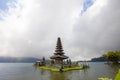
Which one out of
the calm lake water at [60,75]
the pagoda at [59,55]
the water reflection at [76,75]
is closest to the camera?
the water reflection at [76,75]

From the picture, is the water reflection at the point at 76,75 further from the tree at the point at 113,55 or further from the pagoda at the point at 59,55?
the tree at the point at 113,55

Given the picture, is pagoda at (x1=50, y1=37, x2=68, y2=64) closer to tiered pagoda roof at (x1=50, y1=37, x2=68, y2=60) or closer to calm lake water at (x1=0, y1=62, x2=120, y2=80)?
tiered pagoda roof at (x1=50, y1=37, x2=68, y2=60)

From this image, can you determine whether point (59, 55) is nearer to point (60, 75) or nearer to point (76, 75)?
point (60, 75)

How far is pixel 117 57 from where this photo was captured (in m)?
134

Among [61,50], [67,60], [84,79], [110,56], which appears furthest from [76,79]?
[110,56]

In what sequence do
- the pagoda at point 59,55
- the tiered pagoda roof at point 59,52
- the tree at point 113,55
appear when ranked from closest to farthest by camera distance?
the pagoda at point 59,55
the tiered pagoda roof at point 59,52
the tree at point 113,55

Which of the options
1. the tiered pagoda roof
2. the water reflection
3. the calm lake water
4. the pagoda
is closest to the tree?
the pagoda

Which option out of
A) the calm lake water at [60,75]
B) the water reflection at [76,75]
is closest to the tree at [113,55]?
the calm lake water at [60,75]

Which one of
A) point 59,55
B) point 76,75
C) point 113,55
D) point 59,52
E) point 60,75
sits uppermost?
point 113,55

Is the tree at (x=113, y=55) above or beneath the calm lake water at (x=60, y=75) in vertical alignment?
above

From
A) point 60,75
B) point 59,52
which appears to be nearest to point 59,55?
point 59,52

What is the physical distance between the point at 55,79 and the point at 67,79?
2659mm

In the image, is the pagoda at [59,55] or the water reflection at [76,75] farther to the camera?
the pagoda at [59,55]

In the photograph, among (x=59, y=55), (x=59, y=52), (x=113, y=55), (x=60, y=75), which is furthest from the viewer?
(x=113, y=55)
